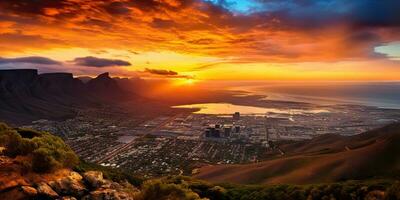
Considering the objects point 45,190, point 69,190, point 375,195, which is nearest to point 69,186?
point 69,190

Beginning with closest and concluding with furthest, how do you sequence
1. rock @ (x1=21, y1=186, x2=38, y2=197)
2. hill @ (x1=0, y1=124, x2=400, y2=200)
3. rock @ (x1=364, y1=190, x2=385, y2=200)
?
rock @ (x1=21, y1=186, x2=38, y2=197), hill @ (x1=0, y1=124, x2=400, y2=200), rock @ (x1=364, y1=190, x2=385, y2=200)

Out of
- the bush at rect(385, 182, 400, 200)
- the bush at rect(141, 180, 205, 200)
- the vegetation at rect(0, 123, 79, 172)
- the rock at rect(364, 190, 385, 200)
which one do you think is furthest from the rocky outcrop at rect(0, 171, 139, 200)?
the rock at rect(364, 190, 385, 200)

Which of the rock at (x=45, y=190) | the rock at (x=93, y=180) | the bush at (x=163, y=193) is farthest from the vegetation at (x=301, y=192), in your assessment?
the rock at (x=45, y=190)

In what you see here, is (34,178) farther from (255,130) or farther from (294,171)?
(255,130)

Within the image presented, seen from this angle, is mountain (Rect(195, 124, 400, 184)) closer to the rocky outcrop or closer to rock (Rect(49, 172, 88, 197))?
the rocky outcrop

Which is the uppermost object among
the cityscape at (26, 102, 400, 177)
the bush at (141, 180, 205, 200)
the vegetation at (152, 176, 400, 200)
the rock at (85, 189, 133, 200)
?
the rock at (85, 189, 133, 200)
